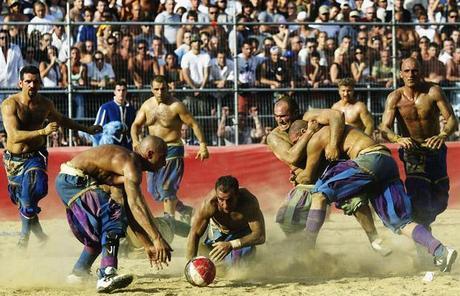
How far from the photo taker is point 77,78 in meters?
14.3

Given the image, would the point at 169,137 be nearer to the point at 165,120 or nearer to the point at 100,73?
the point at 165,120

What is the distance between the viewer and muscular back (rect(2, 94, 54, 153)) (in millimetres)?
10141

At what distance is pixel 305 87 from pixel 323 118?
5.95m

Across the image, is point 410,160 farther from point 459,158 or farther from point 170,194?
point 459,158

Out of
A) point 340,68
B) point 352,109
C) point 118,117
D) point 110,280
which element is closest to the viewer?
point 110,280

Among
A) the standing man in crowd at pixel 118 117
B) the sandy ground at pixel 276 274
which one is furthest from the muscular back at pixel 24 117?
the standing man in crowd at pixel 118 117

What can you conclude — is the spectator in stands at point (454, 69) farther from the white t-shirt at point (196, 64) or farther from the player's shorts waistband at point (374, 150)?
the player's shorts waistband at point (374, 150)

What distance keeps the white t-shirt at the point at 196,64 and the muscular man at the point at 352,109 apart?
2.90 metres

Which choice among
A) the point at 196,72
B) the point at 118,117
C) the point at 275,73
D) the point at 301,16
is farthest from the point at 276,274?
the point at 301,16

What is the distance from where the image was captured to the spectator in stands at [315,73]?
15.0 metres

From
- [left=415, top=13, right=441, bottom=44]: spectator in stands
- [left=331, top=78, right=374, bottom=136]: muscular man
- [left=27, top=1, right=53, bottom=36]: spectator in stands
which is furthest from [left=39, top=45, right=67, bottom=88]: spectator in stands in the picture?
[left=415, top=13, right=441, bottom=44]: spectator in stands

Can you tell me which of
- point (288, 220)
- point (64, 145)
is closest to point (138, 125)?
point (64, 145)

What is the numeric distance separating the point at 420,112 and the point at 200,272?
3.06 m

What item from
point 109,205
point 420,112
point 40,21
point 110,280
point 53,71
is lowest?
point 110,280
